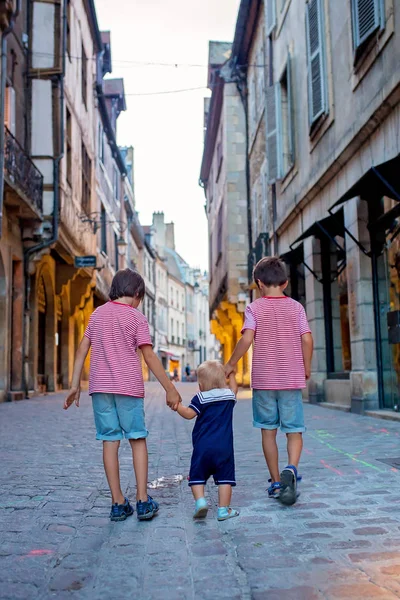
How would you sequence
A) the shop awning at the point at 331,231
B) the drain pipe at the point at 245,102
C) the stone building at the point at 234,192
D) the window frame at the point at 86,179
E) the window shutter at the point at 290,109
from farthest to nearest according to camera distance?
the stone building at the point at 234,192 → the drain pipe at the point at 245,102 → the window frame at the point at 86,179 → the window shutter at the point at 290,109 → the shop awning at the point at 331,231

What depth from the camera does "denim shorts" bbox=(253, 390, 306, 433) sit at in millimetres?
4195

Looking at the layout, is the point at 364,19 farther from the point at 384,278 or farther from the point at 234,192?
the point at 234,192

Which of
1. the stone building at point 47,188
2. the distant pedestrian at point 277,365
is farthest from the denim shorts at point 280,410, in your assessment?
the stone building at point 47,188

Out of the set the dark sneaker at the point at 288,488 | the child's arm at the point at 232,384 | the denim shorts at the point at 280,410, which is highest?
the child's arm at the point at 232,384

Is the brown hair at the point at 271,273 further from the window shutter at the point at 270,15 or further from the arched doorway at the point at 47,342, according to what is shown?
the arched doorway at the point at 47,342

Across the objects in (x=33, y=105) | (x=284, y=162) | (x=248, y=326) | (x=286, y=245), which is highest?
(x=33, y=105)

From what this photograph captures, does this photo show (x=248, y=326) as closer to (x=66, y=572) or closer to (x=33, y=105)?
(x=66, y=572)

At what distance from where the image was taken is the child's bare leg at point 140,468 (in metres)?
3.76

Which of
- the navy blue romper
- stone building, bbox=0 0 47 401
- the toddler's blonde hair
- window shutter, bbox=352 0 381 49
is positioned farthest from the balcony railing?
the navy blue romper

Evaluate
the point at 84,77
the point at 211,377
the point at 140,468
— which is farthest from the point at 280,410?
the point at 84,77

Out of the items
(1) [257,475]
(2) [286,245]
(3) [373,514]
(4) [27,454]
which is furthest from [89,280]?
(3) [373,514]

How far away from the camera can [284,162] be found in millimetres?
15367

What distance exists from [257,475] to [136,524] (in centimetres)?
170

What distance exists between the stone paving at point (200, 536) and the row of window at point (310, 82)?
6.12m
